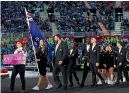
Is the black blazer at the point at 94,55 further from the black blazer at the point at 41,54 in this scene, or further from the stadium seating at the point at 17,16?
the stadium seating at the point at 17,16

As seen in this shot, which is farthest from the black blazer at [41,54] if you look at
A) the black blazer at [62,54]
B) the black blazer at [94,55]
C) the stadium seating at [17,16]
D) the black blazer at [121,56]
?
the stadium seating at [17,16]

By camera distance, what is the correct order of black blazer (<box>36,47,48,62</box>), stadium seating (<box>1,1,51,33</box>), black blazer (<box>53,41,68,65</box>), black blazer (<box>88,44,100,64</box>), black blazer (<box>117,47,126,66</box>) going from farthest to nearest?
1. stadium seating (<box>1,1,51,33</box>)
2. black blazer (<box>117,47,126,66</box>)
3. black blazer (<box>88,44,100,64</box>)
4. black blazer (<box>36,47,48,62</box>)
5. black blazer (<box>53,41,68,65</box>)

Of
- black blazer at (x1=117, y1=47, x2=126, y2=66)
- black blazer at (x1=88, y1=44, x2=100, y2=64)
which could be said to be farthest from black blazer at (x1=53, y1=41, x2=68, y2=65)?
black blazer at (x1=117, y1=47, x2=126, y2=66)

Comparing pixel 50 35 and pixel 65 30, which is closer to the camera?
pixel 50 35

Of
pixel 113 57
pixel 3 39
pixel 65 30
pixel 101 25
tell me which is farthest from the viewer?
pixel 101 25

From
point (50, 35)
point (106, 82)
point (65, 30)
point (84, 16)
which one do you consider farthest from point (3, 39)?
point (106, 82)

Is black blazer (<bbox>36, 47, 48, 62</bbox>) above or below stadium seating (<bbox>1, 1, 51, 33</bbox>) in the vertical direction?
below

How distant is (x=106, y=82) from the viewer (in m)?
14.5

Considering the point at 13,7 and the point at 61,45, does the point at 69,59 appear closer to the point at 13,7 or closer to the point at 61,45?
the point at 61,45

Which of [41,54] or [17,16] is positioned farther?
[17,16]

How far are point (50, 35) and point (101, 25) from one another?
7189 mm

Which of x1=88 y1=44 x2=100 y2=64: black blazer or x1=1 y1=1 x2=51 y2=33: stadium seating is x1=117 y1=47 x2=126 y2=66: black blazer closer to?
x1=88 y1=44 x2=100 y2=64: black blazer

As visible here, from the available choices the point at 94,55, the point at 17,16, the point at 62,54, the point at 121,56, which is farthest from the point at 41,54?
the point at 17,16

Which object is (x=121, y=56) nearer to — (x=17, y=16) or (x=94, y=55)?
(x=94, y=55)
